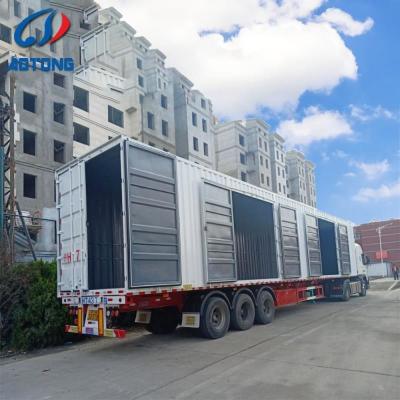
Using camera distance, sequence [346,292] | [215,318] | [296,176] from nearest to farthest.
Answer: [215,318], [346,292], [296,176]

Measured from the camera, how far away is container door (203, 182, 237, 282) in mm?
9562

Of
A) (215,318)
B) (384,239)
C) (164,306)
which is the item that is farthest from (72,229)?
(384,239)

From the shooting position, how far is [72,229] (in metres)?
9.08

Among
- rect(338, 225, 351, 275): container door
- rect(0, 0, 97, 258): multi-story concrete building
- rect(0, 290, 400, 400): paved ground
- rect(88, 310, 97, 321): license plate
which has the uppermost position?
rect(0, 0, 97, 258): multi-story concrete building

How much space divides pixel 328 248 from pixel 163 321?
9.93m

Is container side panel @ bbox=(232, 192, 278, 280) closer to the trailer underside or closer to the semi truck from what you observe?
the semi truck

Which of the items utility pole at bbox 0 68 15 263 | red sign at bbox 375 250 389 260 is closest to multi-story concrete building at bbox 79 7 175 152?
utility pole at bbox 0 68 15 263

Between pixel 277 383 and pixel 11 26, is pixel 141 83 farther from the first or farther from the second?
pixel 277 383

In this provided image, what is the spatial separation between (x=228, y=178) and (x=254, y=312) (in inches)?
148

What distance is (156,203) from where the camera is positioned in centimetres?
829

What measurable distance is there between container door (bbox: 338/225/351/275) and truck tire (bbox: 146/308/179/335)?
10.4 m

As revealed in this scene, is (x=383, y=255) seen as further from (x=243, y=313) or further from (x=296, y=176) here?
(x=243, y=313)

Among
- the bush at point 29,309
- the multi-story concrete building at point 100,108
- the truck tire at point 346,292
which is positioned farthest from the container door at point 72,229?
the multi-story concrete building at point 100,108

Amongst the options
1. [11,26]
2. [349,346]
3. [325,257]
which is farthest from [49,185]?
[349,346]
